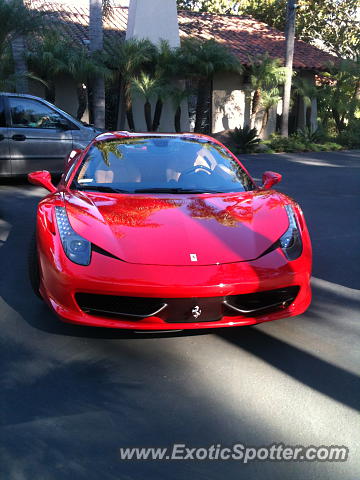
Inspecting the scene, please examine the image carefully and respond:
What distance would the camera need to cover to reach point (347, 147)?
18750mm

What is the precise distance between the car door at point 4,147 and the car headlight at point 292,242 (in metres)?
6.38

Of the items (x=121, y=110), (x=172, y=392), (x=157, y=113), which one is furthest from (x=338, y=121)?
(x=172, y=392)

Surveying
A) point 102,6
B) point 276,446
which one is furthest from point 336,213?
point 102,6

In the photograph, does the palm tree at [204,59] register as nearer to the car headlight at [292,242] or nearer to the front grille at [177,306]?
the car headlight at [292,242]

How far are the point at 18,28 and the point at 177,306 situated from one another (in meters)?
12.8

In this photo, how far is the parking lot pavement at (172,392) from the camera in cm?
221

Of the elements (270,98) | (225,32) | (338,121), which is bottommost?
(338,121)

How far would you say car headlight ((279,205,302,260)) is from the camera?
337cm

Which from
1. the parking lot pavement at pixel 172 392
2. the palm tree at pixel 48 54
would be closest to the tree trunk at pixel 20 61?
the palm tree at pixel 48 54

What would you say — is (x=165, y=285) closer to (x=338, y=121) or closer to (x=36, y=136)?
(x=36, y=136)

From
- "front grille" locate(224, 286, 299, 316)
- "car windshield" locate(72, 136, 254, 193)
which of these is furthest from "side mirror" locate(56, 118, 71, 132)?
"front grille" locate(224, 286, 299, 316)

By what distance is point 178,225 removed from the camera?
3469mm

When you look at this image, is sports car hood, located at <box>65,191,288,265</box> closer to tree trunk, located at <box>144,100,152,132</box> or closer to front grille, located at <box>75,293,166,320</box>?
front grille, located at <box>75,293,166,320</box>

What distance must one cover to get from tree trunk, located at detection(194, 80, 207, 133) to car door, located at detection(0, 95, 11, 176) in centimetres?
1048
